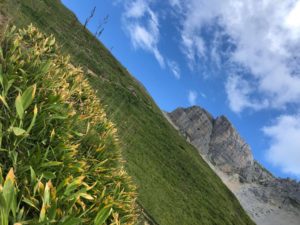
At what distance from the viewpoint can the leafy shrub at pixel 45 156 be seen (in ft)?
18.0

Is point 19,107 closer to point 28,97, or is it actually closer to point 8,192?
point 28,97

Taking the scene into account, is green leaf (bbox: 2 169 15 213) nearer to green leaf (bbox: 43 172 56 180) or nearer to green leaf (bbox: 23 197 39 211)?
green leaf (bbox: 23 197 39 211)

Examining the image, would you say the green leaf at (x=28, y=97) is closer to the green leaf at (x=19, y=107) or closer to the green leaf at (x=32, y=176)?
the green leaf at (x=19, y=107)

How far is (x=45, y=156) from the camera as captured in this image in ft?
20.8

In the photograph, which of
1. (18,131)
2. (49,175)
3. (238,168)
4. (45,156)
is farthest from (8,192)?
(238,168)

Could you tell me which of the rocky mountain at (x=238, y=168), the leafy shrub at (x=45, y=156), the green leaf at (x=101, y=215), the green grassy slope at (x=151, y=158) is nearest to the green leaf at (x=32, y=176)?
the leafy shrub at (x=45, y=156)

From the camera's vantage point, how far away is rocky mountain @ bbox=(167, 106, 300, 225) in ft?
387

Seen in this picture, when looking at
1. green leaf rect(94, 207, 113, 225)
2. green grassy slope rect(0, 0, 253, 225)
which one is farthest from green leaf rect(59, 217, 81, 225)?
green grassy slope rect(0, 0, 253, 225)

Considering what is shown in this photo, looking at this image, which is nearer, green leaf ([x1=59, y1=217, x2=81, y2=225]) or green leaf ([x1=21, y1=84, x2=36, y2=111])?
green leaf ([x1=59, y1=217, x2=81, y2=225])

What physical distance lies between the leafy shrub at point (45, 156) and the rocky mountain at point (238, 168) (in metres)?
102

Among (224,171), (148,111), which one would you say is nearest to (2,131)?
(148,111)

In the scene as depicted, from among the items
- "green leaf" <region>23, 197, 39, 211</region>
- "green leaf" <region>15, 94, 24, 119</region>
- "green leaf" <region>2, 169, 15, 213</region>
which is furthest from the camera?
"green leaf" <region>15, 94, 24, 119</region>

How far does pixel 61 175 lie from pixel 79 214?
36.2 inches

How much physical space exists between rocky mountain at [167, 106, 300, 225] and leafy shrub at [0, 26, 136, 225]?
101686 millimetres
